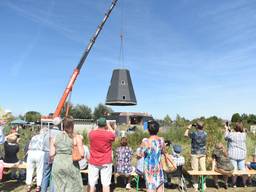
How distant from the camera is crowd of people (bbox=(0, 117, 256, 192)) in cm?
427

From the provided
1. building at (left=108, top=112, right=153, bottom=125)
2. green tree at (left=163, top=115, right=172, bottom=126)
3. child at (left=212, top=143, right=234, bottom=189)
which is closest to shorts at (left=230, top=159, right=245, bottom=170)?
child at (left=212, top=143, right=234, bottom=189)

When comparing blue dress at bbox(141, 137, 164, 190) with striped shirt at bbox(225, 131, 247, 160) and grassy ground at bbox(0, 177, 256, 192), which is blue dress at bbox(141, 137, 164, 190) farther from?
striped shirt at bbox(225, 131, 247, 160)

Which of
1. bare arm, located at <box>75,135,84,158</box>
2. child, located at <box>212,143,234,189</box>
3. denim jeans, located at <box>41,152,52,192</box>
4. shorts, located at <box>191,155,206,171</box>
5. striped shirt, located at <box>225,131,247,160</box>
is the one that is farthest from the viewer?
Answer: striped shirt, located at <box>225,131,247,160</box>

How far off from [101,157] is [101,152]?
0.29 feet

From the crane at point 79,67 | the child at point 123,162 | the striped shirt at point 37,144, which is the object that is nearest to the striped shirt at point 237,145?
the child at point 123,162

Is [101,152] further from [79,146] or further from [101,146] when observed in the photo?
[79,146]

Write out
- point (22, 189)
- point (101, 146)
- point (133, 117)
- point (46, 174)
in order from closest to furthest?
point (101, 146) → point (46, 174) → point (22, 189) → point (133, 117)

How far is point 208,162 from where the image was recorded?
26.9 feet

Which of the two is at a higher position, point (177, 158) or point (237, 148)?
point (237, 148)

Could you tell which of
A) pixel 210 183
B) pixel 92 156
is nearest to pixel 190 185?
pixel 210 183

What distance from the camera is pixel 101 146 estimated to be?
4996 mm

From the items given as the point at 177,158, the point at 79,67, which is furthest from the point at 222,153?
the point at 79,67

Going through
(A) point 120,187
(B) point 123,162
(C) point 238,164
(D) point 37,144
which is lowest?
(A) point 120,187

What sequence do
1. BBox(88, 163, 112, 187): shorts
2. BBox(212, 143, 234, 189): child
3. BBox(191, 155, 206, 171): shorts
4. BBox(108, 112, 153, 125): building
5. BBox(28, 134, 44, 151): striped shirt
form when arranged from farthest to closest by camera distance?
BBox(108, 112, 153, 125): building → BBox(191, 155, 206, 171): shorts → BBox(212, 143, 234, 189): child → BBox(28, 134, 44, 151): striped shirt → BBox(88, 163, 112, 187): shorts
